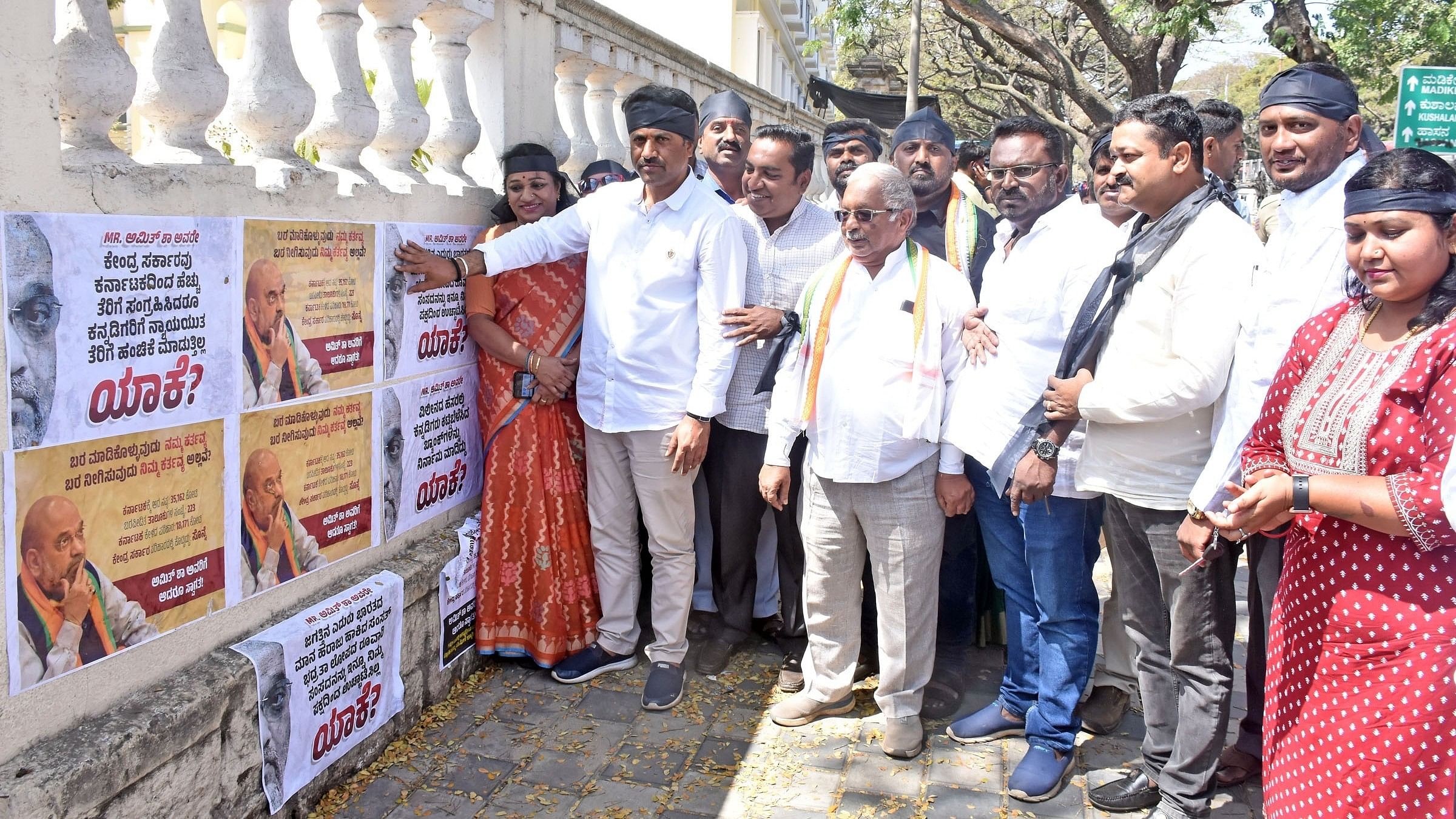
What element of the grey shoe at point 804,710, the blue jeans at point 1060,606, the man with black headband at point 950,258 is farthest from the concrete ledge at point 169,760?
the blue jeans at point 1060,606

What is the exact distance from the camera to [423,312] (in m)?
3.79

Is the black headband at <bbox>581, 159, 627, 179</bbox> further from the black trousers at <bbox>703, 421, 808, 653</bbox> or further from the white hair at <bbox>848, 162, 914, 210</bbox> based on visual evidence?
the white hair at <bbox>848, 162, 914, 210</bbox>

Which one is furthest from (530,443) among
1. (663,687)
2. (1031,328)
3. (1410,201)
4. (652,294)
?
(1410,201)

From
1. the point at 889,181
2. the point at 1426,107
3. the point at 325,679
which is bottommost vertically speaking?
the point at 325,679

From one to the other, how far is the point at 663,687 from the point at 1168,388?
2.08 meters

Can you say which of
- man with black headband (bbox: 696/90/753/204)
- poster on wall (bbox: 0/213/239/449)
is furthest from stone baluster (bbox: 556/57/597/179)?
poster on wall (bbox: 0/213/239/449)

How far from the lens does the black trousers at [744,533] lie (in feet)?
14.0

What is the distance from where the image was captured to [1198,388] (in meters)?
2.90

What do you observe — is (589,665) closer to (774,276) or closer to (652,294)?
(652,294)

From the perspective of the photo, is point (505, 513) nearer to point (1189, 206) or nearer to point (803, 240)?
point (803, 240)

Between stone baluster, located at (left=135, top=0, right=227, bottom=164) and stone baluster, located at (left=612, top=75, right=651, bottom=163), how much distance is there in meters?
2.76

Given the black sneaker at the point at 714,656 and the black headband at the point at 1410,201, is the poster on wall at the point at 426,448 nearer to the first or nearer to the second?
the black sneaker at the point at 714,656

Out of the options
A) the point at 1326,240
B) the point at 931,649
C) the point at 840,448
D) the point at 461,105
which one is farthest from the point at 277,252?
the point at 1326,240

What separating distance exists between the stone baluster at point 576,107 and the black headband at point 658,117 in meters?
1.01
